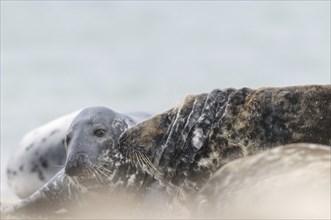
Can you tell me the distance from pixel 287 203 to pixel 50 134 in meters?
8.01

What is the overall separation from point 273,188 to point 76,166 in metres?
3.09

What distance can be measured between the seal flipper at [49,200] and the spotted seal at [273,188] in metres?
2.72

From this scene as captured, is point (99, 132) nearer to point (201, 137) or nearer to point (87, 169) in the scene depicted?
point (87, 169)

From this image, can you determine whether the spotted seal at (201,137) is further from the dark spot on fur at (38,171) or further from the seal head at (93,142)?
the dark spot on fur at (38,171)

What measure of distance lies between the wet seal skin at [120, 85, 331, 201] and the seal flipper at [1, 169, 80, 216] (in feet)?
3.11

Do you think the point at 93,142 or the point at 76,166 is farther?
the point at 93,142

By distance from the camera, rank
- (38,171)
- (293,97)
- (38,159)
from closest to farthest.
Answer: (293,97), (38,171), (38,159)

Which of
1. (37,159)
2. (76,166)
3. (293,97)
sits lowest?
(37,159)

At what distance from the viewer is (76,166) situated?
297 inches

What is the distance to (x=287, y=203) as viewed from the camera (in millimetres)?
4582

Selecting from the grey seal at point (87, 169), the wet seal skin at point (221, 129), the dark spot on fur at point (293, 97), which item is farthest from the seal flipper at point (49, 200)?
the dark spot on fur at point (293, 97)

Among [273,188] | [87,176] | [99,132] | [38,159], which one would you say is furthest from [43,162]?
[273,188]

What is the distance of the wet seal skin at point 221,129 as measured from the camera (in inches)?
256

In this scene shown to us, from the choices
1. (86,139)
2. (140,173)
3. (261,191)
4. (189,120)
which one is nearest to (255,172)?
(261,191)
